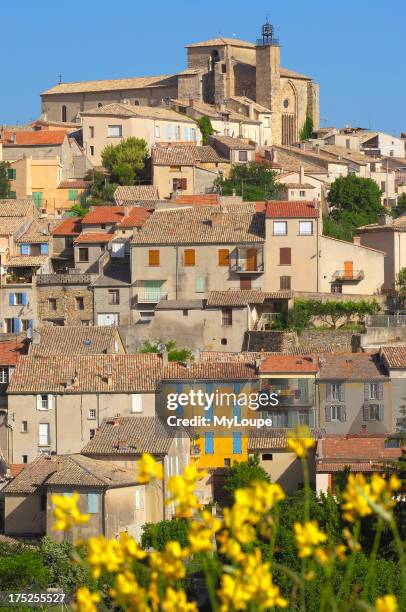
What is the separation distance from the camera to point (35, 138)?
7412cm

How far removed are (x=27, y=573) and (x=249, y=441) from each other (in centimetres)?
1061

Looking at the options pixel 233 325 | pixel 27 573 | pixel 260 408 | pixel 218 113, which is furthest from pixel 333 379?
pixel 218 113

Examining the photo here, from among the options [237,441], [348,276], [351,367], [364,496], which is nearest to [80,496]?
[237,441]

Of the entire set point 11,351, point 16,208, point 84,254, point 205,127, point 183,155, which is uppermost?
point 205,127

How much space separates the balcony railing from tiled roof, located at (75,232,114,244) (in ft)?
28.6

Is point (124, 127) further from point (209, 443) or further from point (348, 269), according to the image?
point (209, 443)

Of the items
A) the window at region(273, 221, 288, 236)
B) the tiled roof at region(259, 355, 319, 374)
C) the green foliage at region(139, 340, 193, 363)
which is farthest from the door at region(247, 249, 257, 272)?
the tiled roof at region(259, 355, 319, 374)

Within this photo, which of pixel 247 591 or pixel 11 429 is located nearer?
pixel 247 591

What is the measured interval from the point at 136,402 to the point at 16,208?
1800 cm

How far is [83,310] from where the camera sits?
54.0m

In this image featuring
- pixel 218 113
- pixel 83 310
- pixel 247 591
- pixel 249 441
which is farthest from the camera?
pixel 218 113

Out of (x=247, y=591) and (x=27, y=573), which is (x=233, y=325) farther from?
(x=247, y=591)

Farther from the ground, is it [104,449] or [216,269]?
[216,269]

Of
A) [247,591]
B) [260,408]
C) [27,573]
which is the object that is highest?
[247,591]
